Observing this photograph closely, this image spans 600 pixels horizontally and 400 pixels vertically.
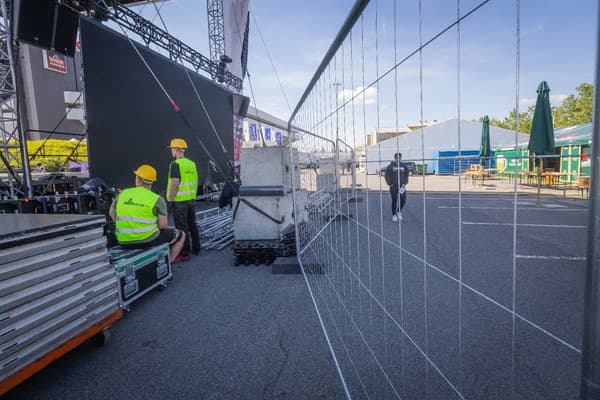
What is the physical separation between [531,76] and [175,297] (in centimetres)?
350

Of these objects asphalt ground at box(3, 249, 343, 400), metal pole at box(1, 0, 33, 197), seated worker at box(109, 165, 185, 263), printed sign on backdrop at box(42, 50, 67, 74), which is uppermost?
printed sign on backdrop at box(42, 50, 67, 74)

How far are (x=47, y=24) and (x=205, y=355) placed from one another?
23.1 ft

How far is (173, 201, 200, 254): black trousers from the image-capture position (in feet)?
15.4

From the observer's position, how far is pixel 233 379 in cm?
204

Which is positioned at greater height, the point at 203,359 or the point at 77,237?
the point at 77,237

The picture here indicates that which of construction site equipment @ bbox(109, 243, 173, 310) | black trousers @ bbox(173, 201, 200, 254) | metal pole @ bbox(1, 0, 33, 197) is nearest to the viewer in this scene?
construction site equipment @ bbox(109, 243, 173, 310)

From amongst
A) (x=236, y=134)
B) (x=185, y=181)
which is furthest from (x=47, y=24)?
(x=236, y=134)

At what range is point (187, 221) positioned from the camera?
4.82 m

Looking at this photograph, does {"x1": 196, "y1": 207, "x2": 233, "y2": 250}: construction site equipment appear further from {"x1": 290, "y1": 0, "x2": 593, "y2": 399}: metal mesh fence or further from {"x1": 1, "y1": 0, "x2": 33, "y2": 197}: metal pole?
{"x1": 1, "y1": 0, "x2": 33, "y2": 197}: metal pole

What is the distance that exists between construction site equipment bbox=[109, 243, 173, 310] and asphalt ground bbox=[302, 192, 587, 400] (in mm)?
1681

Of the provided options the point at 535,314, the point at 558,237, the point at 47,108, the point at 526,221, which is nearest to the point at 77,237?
the point at 535,314

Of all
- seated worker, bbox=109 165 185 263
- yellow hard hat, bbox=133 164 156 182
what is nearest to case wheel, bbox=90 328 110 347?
seated worker, bbox=109 165 185 263

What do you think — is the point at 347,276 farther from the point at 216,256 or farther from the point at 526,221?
the point at 526,221

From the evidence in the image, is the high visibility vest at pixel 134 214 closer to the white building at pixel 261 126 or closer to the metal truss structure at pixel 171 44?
the metal truss structure at pixel 171 44
